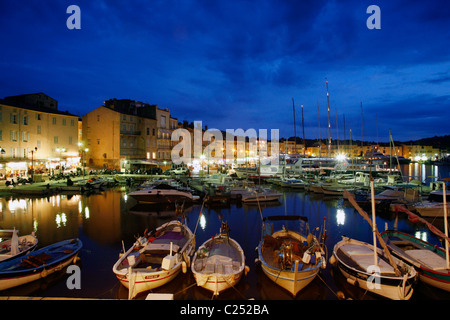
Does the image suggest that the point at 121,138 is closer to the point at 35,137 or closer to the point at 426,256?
the point at 35,137

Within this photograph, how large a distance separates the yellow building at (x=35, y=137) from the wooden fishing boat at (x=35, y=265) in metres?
31.8

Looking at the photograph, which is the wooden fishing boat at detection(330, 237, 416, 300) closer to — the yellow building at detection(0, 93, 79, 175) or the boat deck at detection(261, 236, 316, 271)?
the boat deck at detection(261, 236, 316, 271)

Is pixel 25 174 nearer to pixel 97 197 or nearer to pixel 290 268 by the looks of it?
pixel 97 197

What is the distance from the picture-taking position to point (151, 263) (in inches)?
425

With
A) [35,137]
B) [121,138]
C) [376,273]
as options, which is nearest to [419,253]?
[376,273]

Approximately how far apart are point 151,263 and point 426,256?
40.8ft

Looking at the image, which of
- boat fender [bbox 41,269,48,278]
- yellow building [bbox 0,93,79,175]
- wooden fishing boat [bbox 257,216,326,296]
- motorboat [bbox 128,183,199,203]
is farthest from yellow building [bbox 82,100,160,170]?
wooden fishing boat [bbox 257,216,326,296]

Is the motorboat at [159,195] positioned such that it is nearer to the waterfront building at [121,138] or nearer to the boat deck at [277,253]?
the boat deck at [277,253]

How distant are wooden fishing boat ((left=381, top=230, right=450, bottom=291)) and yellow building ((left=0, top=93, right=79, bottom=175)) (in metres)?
44.1

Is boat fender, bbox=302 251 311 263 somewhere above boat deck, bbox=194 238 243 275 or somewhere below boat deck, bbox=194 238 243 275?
above

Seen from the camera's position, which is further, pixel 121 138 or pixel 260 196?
pixel 121 138

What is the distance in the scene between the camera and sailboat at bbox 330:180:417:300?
8969 mm

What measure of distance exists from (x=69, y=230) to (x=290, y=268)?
52.9ft

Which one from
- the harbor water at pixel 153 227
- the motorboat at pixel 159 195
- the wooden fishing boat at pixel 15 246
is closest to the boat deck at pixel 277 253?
the harbor water at pixel 153 227
